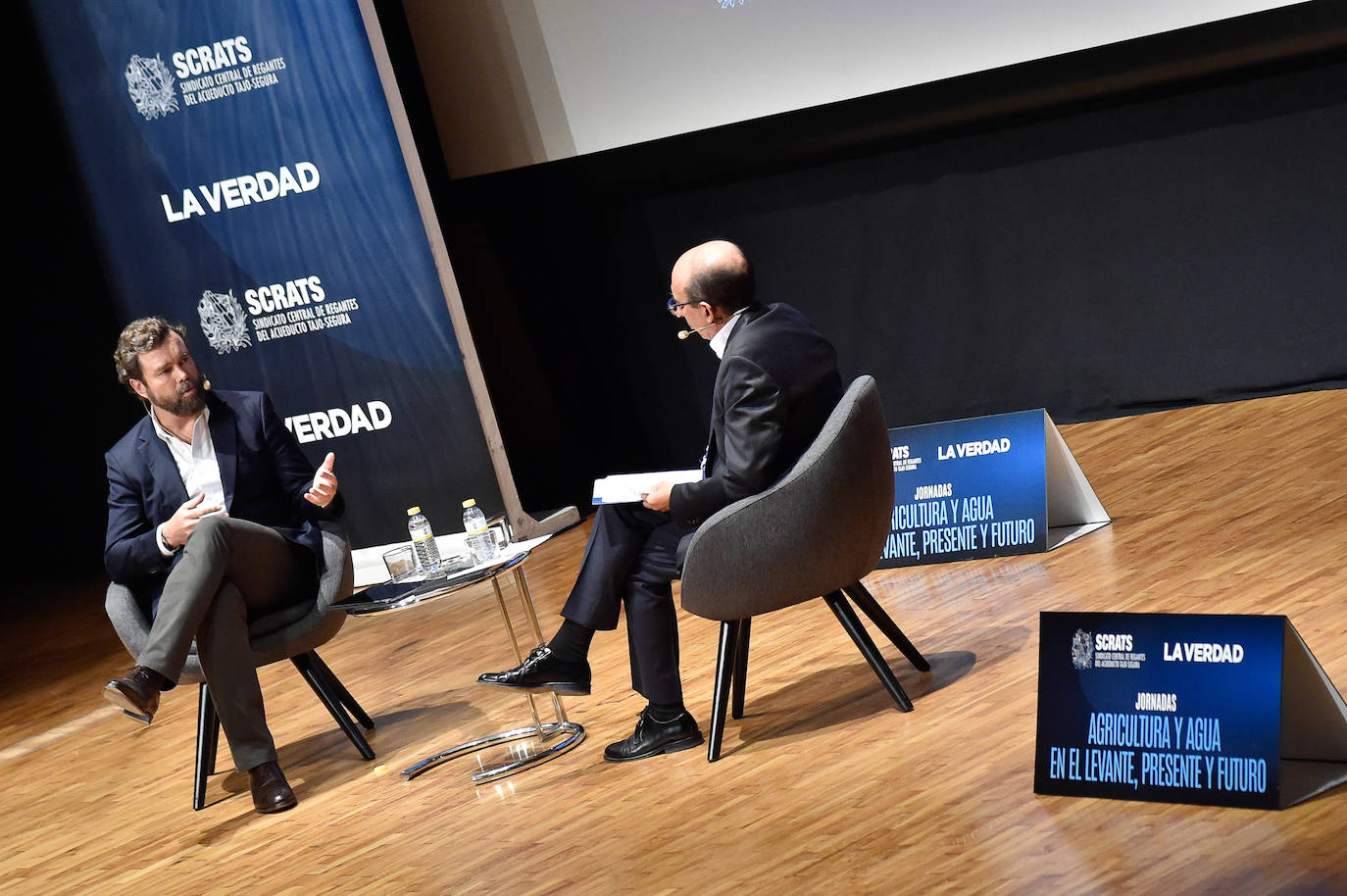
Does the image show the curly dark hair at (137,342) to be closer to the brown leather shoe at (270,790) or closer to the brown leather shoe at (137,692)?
the brown leather shoe at (137,692)

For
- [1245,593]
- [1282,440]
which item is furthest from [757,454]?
[1282,440]

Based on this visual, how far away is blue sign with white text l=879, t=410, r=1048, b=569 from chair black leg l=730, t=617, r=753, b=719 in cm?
109

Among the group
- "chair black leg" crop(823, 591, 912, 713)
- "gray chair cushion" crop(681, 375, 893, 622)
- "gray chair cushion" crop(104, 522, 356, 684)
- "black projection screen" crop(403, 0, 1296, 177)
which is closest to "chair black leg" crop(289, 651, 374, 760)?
"gray chair cushion" crop(104, 522, 356, 684)

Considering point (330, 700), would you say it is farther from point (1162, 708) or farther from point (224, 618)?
point (1162, 708)

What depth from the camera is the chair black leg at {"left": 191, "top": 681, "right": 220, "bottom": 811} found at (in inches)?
165

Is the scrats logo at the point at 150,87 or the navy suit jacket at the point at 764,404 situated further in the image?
the scrats logo at the point at 150,87

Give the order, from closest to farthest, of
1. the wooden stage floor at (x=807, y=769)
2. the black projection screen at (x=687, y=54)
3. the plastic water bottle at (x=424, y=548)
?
the wooden stage floor at (x=807, y=769) < the plastic water bottle at (x=424, y=548) < the black projection screen at (x=687, y=54)

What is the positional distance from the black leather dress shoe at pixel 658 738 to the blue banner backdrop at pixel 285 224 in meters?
2.99

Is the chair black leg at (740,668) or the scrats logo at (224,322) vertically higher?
the scrats logo at (224,322)

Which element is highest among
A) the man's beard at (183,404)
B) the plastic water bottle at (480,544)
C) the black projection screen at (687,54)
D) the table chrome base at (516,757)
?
the black projection screen at (687,54)

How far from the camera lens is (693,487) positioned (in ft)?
11.5

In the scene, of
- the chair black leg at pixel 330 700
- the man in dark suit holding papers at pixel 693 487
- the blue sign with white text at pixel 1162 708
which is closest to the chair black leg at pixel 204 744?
the chair black leg at pixel 330 700

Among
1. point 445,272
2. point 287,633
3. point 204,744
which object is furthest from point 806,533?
point 445,272

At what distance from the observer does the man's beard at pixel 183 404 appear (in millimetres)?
4281
